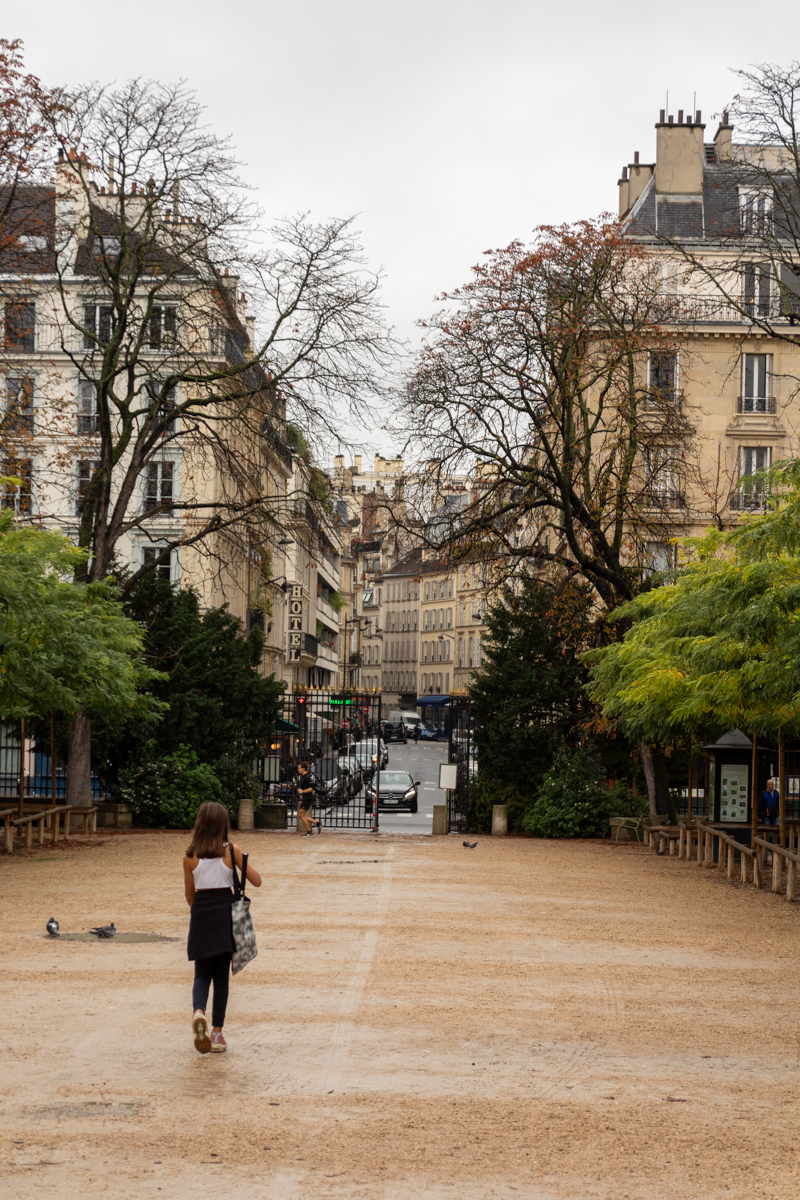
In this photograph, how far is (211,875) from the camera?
925 cm

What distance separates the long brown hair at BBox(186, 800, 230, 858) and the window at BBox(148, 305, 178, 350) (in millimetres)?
21299

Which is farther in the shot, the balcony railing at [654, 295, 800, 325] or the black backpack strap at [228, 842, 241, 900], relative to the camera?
the balcony railing at [654, 295, 800, 325]

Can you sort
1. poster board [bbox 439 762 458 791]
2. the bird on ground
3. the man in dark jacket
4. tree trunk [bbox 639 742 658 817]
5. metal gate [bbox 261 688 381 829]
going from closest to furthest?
the bird on ground < tree trunk [bbox 639 742 658 817] < poster board [bbox 439 762 458 791] < metal gate [bbox 261 688 381 829] < the man in dark jacket

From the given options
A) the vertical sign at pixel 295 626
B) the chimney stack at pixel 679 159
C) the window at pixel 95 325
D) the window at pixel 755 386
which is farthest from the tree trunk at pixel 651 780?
the vertical sign at pixel 295 626

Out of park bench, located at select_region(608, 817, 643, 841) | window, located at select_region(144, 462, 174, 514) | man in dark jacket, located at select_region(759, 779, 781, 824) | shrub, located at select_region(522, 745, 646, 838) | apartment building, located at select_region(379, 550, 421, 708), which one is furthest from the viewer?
apartment building, located at select_region(379, 550, 421, 708)

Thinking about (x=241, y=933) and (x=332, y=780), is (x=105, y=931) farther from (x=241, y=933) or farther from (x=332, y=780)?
(x=332, y=780)

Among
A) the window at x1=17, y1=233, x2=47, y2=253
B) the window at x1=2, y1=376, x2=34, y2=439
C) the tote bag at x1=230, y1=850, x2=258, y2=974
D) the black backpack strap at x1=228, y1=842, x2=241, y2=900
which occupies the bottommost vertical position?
the tote bag at x1=230, y1=850, x2=258, y2=974

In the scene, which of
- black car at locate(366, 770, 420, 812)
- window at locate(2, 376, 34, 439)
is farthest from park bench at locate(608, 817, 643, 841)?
black car at locate(366, 770, 420, 812)

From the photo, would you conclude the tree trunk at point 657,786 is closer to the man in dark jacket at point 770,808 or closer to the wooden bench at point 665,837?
the wooden bench at point 665,837

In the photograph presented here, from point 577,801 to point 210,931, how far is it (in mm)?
23566

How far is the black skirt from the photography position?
902 cm

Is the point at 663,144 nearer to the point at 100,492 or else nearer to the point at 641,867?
the point at 100,492

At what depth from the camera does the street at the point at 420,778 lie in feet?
137

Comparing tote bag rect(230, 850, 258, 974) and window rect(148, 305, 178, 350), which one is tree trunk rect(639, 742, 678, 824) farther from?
A: tote bag rect(230, 850, 258, 974)
